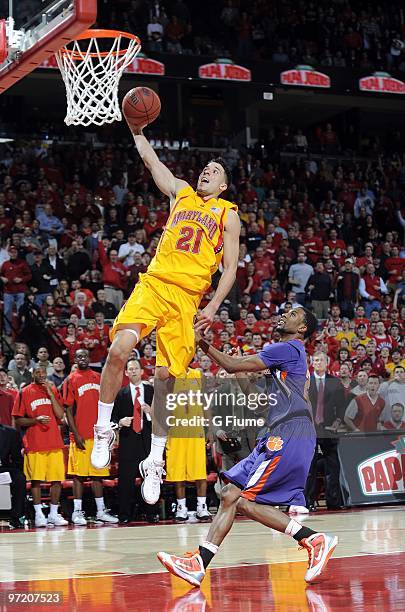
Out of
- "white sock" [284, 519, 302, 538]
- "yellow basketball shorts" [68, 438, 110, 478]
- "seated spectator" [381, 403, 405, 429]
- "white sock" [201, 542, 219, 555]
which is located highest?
"seated spectator" [381, 403, 405, 429]

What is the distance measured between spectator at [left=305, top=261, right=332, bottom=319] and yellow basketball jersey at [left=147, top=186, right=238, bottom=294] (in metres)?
9.66

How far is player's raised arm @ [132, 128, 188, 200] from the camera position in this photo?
7188mm

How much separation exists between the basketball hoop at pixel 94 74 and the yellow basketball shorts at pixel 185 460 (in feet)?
13.4

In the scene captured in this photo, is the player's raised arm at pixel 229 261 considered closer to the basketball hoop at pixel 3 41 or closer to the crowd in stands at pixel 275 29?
the basketball hoop at pixel 3 41

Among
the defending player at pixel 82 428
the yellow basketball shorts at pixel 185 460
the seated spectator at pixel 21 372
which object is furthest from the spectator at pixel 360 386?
the seated spectator at pixel 21 372

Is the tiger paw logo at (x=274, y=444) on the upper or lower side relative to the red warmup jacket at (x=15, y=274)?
lower

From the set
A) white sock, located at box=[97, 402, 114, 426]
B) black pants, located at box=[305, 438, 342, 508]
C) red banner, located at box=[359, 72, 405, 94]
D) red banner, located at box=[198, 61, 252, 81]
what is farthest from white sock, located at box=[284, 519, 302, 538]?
red banner, located at box=[359, 72, 405, 94]

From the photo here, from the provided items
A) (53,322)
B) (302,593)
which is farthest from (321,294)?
(302,593)

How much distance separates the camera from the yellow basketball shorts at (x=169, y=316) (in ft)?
22.4

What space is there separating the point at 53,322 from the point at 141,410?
3.52 metres

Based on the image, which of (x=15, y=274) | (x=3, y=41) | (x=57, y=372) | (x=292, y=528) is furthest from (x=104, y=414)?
(x=15, y=274)

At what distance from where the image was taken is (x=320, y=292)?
16.8m

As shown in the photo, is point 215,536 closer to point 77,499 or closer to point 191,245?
point 191,245

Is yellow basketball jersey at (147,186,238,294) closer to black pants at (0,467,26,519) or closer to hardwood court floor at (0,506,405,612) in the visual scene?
hardwood court floor at (0,506,405,612)
